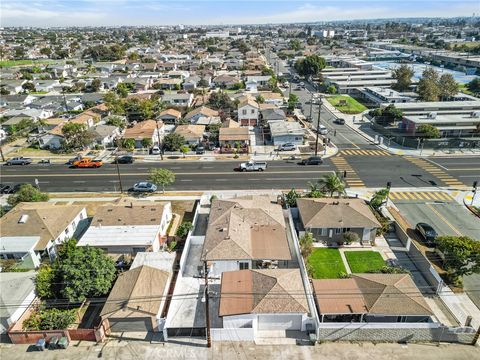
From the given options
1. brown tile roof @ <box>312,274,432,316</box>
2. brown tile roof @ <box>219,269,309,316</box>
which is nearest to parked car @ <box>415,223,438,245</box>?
brown tile roof @ <box>312,274,432,316</box>

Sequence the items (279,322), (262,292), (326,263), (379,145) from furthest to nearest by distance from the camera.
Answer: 1. (379,145)
2. (326,263)
3. (262,292)
4. (279,322)

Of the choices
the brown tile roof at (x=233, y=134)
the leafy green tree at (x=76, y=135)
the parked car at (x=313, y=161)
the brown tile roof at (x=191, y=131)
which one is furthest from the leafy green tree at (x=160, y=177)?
the leafy green tree at (x=76, y=135)

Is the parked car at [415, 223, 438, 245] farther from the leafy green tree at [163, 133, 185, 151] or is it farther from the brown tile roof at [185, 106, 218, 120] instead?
the brown tile roof at [185, 106, 218, 120]

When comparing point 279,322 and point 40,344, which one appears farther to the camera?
point 279,322

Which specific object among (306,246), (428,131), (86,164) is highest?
(428,131)

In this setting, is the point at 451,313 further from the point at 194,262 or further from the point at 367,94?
the point at 367,94

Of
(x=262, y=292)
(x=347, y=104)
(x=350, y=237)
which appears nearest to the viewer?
(x=262, y=292)

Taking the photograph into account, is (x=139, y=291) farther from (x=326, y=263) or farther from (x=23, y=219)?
(x=23, y=219)

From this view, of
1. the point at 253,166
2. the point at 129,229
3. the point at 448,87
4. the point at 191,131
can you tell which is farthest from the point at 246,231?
the point at 448,87
